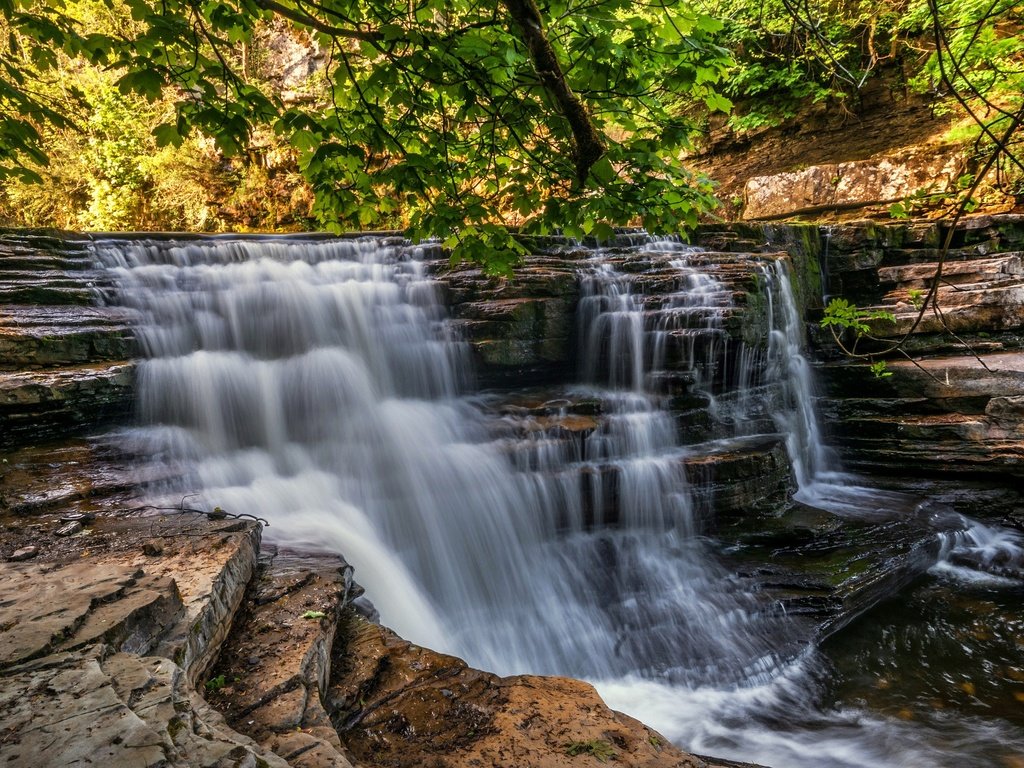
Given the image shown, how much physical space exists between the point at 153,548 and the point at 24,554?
0.83m

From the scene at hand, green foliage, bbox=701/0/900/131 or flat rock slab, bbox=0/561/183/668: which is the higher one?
green foliage, bbox=701/0/900/131

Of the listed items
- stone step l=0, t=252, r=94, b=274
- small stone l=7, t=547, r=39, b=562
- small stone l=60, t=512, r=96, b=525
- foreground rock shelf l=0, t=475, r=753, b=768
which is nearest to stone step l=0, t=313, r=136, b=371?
stone step l=0, t=252, r=94, b=274

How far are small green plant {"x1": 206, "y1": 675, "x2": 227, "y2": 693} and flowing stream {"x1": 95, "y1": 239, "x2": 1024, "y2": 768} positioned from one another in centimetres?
190

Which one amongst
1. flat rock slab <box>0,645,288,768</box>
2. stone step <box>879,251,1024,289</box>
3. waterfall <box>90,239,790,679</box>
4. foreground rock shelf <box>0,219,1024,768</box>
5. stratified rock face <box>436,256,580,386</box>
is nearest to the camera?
flat rock slab <box>0,645,288,768</box>

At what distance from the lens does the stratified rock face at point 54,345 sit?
207 inches

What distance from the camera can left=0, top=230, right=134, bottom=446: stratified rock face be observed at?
525 centimetres

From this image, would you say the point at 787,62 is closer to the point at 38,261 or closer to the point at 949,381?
the point at 949,381

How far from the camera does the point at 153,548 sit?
330 centimetres

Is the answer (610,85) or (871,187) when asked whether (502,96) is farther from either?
(871,187)

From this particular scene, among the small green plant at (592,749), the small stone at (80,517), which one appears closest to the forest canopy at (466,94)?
the small green plant at (592,749)

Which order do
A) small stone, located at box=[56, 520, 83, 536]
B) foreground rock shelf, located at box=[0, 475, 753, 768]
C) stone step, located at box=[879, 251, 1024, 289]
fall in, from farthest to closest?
stone step, located at box=[879, 251, 1024, 289] → small stone, located at box=[56, 520, 83, 536] → foreground rock shelf, located at box=[0, 475, 753, 768]

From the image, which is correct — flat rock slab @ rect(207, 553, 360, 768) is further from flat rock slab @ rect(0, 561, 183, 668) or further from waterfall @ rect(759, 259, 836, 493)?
waterfall @ rect(759, 259, 836, 493)

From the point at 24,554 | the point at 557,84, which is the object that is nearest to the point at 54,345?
the point at 24,554

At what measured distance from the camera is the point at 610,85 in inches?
90.7
